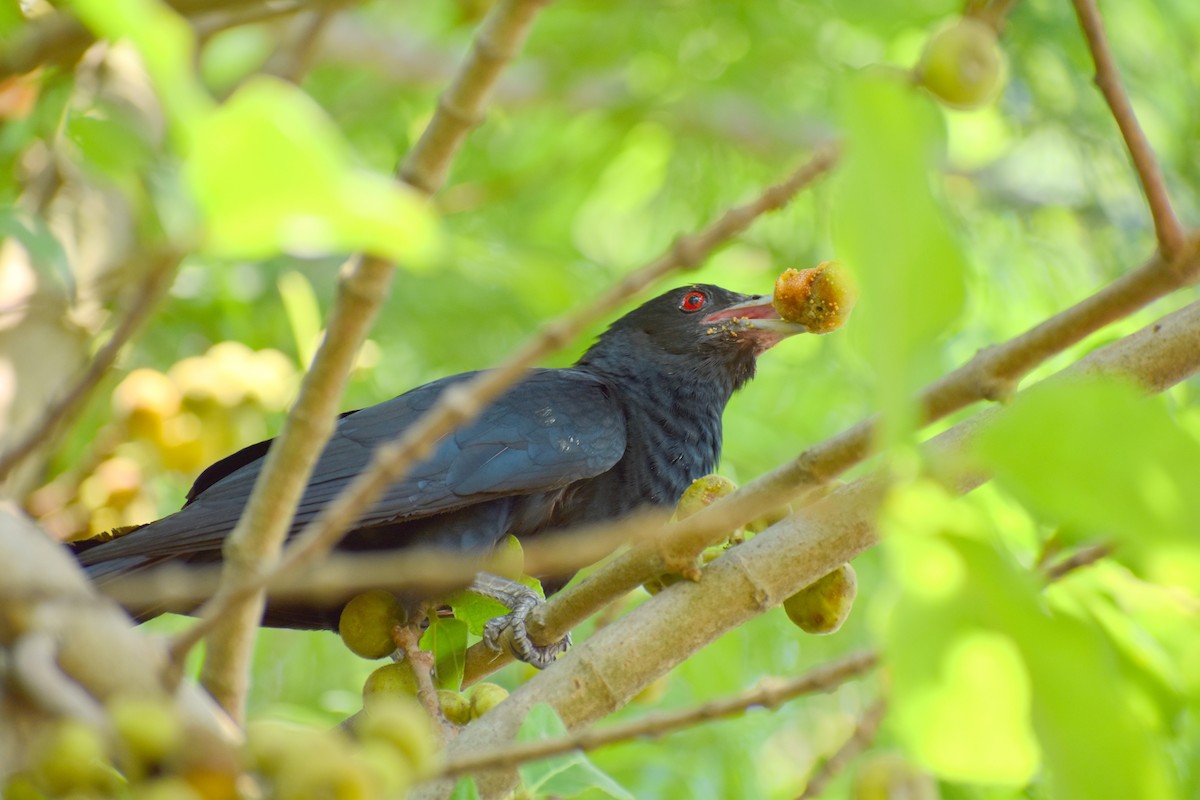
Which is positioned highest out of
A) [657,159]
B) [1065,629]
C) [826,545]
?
[1065,629]

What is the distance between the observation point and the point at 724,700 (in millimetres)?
1247

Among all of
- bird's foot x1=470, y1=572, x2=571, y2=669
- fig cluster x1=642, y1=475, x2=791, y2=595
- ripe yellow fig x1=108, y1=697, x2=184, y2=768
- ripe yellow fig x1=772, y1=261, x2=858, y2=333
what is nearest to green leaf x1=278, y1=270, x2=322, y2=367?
bird's foot x1=470, y1=572, x2=571, y2=669

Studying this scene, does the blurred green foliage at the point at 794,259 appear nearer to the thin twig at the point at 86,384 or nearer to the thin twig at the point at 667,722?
the thin twig at the point at 667,722

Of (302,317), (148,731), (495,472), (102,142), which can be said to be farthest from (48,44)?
(148,731)

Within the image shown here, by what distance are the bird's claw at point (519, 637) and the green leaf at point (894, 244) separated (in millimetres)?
1611

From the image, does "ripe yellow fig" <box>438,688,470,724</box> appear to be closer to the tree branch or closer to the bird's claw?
the bird's claw

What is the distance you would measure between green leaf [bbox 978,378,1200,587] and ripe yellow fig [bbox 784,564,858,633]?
1.13 metres

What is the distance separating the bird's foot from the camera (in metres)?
2.61

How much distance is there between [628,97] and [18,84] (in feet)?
10.3

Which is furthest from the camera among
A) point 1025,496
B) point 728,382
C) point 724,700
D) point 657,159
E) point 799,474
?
point 657,159

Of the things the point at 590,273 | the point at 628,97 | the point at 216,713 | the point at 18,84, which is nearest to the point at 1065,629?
the point at 216,713

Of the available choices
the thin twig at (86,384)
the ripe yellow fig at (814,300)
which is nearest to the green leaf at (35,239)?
the thin twig at (86,384)

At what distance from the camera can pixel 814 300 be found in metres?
2.67

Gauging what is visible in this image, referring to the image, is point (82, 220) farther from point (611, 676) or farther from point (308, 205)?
point (308, 205)
